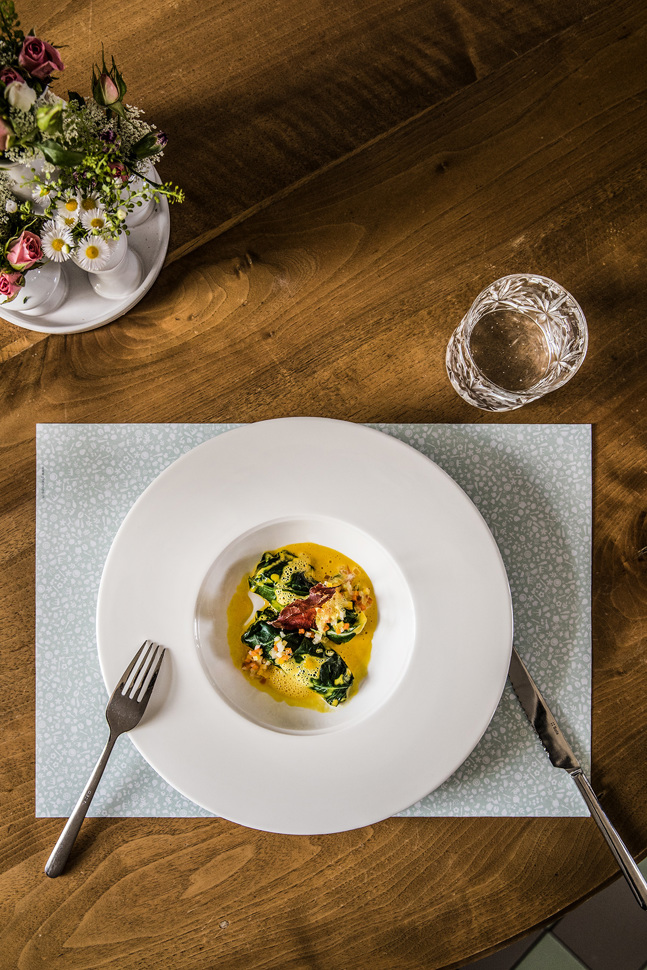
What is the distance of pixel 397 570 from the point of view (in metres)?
1.07

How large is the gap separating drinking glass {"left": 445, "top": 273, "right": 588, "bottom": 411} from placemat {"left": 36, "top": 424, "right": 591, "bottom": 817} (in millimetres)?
82

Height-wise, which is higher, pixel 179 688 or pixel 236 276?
pixel 236 276

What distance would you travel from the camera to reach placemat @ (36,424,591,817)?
1.15m

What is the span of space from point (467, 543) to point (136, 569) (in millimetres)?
537

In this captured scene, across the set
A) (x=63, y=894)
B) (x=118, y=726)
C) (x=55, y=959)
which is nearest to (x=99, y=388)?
(x=118, y=726)

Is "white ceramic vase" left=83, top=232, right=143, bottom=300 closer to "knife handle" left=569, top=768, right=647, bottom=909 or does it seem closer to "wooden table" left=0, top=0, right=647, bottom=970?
"wooden table" left=0, top=0, right=647, bottom=970

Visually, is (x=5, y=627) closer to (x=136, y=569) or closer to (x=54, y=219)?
(x=136, y=569)

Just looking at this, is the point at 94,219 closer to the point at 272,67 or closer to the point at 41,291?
the point at 41,291


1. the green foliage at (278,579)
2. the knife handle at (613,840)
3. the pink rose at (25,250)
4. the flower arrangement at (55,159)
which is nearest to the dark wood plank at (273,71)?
the flower arrangement at (55,159)

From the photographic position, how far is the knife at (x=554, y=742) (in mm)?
1110

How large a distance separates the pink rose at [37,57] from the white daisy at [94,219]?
0.56 feet

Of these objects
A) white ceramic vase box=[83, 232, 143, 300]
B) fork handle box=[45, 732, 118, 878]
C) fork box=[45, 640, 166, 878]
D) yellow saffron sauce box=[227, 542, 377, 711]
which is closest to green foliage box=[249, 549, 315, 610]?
yellow saffron sauce box=[227, 542, 377, 711]

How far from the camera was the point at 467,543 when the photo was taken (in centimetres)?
105

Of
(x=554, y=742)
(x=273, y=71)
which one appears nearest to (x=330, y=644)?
(x=554, y=742)
